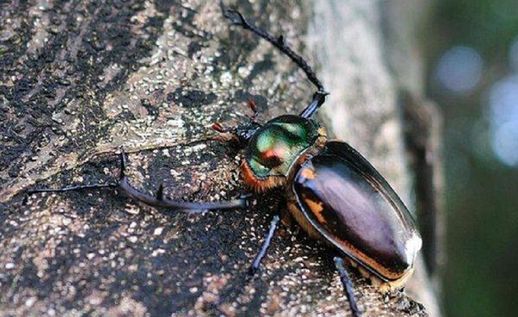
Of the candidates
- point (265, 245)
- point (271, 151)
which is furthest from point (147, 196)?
point (271, 151)

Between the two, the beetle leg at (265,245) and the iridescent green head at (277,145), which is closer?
the beetle leg at (265,245)

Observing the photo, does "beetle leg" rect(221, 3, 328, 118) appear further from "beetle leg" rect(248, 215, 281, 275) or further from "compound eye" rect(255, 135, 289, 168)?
"beetle leg" rect(248, 215, 281, 275)

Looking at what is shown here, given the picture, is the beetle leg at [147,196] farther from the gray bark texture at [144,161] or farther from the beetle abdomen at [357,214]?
the beetle abdomen at [357,214]

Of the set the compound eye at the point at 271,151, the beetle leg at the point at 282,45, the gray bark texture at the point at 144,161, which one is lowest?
the gray bark texture at the point at 144,161

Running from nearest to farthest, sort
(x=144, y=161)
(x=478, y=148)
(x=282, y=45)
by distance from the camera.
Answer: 1. (x=144, y=161)
2. (x=282, y=45)
3. (x=478, y=148)

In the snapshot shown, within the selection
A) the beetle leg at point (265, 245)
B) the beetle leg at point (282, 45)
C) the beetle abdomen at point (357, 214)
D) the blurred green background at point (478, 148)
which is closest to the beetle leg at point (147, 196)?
the beetle leg at point (265, 245)

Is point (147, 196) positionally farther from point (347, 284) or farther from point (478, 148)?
point (478, 148)

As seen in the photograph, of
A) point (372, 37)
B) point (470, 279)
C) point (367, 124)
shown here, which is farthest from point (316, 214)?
point (470, 279)

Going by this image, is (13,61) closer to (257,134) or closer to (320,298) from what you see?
(257,134)
